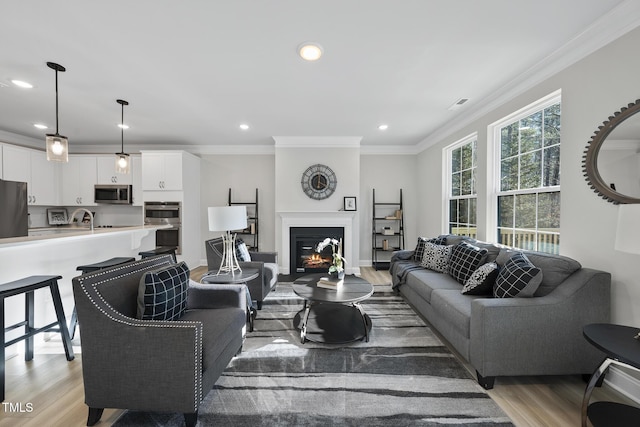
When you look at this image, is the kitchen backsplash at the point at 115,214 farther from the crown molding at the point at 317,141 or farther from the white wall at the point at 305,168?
the crown molding at the point at 317,141

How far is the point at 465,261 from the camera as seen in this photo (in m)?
2.86

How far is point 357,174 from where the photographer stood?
16.4 ft

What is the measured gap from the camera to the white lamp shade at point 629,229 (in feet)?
4.37

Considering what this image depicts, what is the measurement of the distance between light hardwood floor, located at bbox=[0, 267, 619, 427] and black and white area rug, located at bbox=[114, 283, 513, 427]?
0.17 meters

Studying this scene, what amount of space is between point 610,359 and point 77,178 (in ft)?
24.0

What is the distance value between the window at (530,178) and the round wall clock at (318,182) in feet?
8.60

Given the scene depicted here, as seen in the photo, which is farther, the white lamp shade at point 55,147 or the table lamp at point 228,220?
the table lamp at point 228,220

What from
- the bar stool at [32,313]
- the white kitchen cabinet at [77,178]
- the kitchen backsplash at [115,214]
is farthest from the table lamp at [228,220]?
the white kitchen cabinet at [77,178]

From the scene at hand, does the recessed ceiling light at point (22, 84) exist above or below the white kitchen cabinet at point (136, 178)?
above

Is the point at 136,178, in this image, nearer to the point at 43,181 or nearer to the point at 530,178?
the point at 43,181

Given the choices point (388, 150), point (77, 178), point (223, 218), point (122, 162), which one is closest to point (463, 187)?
point (388, 150)

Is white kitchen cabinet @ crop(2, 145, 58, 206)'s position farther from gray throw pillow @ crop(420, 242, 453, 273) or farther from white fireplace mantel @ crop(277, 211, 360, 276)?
gray throw pillow @ crop(420, 242, 453, 273)

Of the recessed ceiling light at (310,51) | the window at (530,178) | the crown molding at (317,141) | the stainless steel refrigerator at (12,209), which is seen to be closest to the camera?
the recessed ceiling light at (310,51)

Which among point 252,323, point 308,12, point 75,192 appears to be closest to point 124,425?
point 252,323
